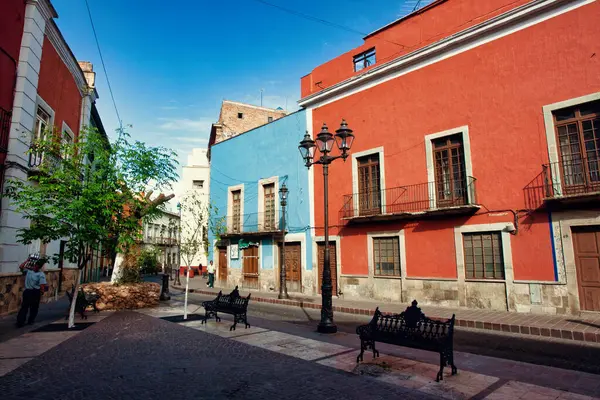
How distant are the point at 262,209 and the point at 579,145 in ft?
46.5

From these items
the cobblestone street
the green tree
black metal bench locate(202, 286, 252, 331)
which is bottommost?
the cobblestone street

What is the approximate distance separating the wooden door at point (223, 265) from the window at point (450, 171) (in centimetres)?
1379

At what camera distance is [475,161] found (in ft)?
39.7

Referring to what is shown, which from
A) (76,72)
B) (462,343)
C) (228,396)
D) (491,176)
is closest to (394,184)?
(491,176)

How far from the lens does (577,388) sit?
454cm

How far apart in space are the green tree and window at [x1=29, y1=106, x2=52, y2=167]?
492mm

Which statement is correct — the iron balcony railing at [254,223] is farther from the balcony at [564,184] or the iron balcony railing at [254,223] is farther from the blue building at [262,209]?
the balcony at [564,184]

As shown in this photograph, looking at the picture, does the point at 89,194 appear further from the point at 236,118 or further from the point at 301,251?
the point at 236,118

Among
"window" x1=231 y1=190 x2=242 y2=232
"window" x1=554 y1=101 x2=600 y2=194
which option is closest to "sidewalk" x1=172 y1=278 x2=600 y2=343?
"window" x1=554 y1=101 x2=600 y2=194

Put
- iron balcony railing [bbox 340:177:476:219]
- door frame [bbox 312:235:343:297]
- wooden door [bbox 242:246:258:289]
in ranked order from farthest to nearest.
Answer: wooden door [bbox 242:246:258:289] < door frame [bbox 312:235:343:297] < iron balcony railing [bbox 340:177:476:219]

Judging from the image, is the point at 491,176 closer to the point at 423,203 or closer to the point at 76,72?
the point at 423,203

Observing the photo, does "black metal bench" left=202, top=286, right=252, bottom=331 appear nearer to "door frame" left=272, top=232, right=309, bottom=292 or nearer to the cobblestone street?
the cobblestone street

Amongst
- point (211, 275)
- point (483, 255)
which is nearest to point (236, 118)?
point (211, 275)

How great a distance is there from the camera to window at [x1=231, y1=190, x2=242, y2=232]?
21.3 metres
